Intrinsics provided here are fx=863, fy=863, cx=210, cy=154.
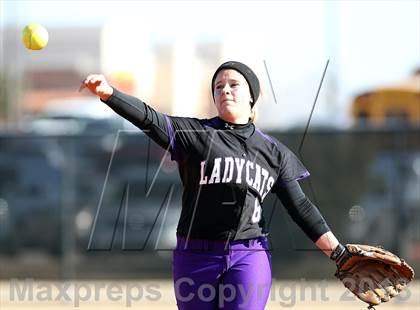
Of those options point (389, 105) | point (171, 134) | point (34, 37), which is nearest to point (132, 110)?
point (171, 134)

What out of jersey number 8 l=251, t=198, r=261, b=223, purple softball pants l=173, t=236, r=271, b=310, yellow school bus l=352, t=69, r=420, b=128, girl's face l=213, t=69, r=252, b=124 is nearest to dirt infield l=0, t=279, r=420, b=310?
jersey number 8 l=251, t=198, r=261, b=223

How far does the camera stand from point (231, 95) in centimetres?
461

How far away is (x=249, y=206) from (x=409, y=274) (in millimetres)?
1127

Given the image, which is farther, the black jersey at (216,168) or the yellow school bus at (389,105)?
the yellow school bus at (389,105)

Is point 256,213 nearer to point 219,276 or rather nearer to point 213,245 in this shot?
point 213,245

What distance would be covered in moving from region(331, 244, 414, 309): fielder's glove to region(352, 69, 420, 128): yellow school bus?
10.1m

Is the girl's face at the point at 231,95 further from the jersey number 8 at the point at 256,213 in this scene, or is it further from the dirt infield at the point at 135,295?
the dirt infield at the point at 135,295

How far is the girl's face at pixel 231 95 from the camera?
15.1 feet

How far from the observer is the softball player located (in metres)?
4.46

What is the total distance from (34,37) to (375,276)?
98.9 inches

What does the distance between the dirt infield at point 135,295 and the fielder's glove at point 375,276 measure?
344 cm

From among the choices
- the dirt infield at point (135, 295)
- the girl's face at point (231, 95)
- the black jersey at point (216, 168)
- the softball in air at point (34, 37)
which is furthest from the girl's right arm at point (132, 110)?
the dirt infield at point (135, 295)

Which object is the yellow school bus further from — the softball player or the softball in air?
the softball player

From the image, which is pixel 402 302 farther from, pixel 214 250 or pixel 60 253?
pixel 214 250
